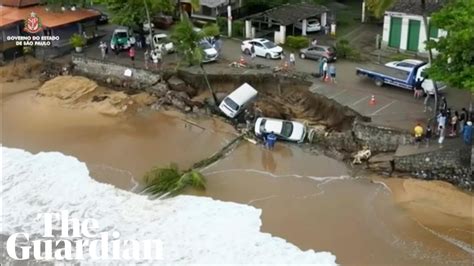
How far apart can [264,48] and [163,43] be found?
7.92 meters

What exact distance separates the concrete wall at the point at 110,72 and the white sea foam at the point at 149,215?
10.6 m

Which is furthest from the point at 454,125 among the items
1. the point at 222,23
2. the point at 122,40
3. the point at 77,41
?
the point at 77,41

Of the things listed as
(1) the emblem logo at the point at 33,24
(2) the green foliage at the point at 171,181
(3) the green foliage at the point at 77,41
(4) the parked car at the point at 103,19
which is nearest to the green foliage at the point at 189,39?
→ (2) the green foliage at the point at 171,181

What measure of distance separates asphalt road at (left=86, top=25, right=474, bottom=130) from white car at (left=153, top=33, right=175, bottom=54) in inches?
185

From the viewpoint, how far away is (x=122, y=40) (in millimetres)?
49062

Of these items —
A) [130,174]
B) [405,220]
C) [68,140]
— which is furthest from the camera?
[68,140]

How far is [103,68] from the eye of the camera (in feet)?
155

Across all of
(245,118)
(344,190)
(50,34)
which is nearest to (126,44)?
(50,34)

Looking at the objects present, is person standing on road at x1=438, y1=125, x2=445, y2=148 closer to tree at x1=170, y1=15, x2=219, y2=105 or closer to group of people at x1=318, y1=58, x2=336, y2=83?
group of people at x1=318, y1=58, x2=336, y2=83

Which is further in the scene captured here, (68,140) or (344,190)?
(68,140)

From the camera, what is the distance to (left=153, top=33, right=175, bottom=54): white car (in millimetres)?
47250

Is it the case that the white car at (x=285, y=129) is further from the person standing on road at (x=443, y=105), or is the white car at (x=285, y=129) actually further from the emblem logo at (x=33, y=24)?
the emblem logo at (x=33, y=24)

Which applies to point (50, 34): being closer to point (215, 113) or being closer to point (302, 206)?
point (215, 113)

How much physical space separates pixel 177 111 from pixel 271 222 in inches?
562
